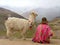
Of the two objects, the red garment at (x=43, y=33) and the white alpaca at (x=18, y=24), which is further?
the white alpaca at (x=18, y=24)

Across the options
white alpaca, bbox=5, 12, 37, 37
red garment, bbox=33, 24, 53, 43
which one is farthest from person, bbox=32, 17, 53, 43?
white alpaca, bbox=5, 12, 37, 37

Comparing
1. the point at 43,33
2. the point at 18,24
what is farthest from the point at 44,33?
the point at 18,24

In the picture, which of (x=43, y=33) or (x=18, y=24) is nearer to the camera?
(x=43, y=33)

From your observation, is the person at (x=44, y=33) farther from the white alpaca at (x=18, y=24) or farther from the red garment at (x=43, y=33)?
the white alpaca at (x=18, y=24)

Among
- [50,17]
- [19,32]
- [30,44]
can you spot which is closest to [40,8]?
Answer: [50,17]

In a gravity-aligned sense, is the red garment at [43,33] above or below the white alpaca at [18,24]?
below

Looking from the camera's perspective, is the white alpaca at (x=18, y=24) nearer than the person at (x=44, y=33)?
No

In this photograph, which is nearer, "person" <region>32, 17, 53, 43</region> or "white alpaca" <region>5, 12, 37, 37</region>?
"person" <region>32, 17, 53, 43</region>

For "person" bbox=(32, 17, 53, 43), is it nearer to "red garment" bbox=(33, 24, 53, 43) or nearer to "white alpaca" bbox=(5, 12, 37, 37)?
"red garment" bbox=(33, 24, 53, 43)

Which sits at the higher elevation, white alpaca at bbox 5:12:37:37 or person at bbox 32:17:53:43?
white alpaca at bbox 5:12:37:37

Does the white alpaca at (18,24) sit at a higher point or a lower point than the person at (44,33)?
higher

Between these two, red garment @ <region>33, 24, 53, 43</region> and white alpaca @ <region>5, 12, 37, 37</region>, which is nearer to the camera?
red garment @ <region>33, 24, 53, 43</region>


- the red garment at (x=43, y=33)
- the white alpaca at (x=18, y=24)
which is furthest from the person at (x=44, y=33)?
the white alpaca at (x=18, y=24)

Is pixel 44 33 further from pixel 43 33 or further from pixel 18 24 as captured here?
pixel 18 24
